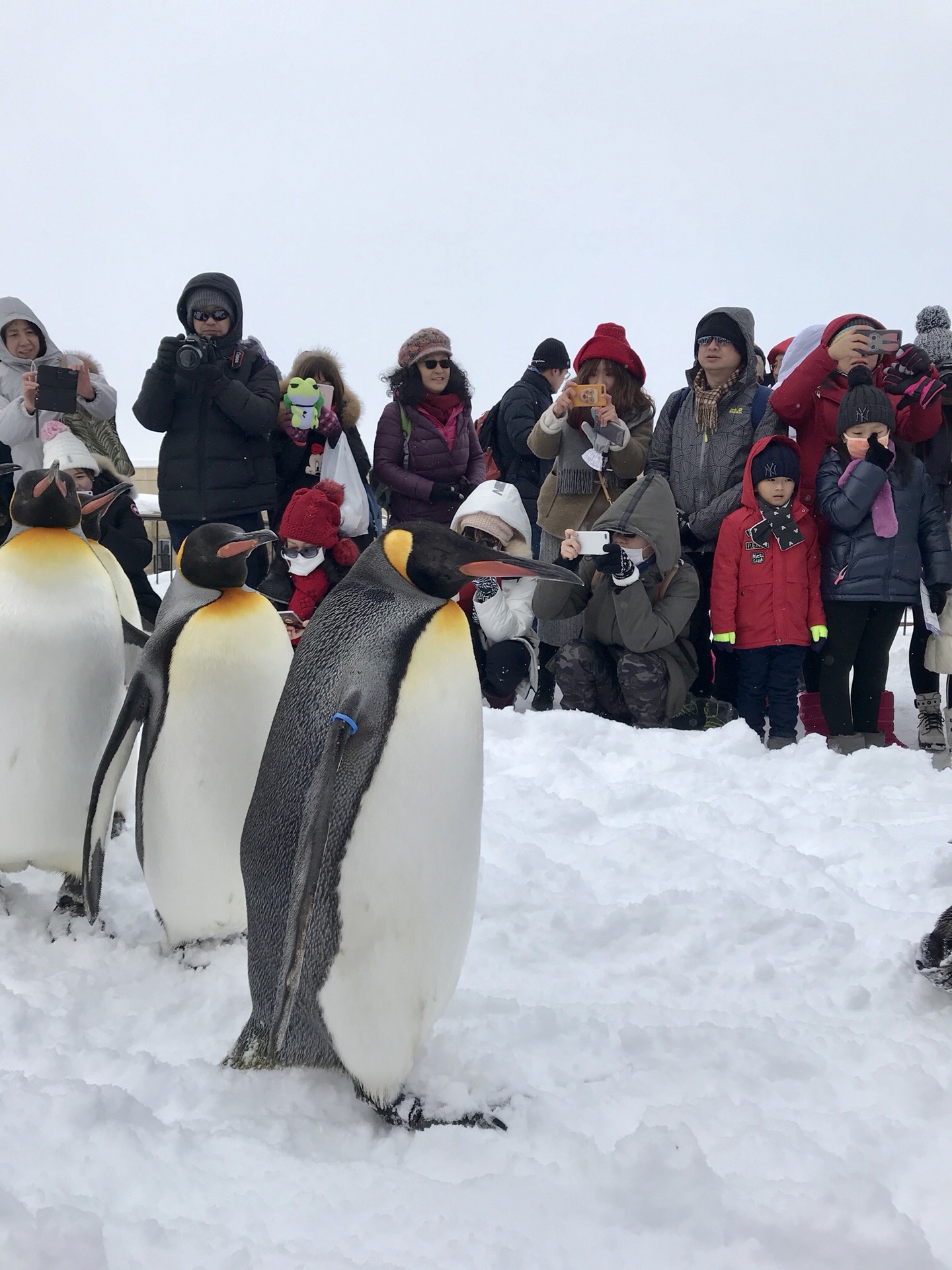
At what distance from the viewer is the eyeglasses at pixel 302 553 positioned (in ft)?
12.4

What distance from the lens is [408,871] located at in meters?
1.28

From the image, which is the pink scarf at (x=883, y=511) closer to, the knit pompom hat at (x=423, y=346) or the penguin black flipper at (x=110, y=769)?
the knit pompom hat at (x=423, y=346)

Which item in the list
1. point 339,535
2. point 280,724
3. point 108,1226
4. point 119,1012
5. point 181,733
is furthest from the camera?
point 339,535

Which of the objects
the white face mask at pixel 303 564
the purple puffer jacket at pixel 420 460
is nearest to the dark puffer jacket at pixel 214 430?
the white face mask at pixel 303 564

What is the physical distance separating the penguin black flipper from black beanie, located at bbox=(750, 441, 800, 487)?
2.35 metres

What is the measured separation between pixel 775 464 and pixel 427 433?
1.51 meters

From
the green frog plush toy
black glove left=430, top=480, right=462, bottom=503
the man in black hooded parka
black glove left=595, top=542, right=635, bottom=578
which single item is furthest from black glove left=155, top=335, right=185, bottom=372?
black glove left=595, top=542, right=635, bottom=578

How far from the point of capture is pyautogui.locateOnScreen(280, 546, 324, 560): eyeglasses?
3.79 metres

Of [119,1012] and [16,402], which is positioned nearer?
[119,1012]

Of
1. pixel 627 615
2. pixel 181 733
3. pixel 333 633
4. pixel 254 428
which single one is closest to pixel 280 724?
pixel 333 633

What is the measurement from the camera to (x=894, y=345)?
3.36 meters

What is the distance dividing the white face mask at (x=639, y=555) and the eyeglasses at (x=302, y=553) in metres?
1.27

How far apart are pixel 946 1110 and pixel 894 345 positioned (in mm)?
2823

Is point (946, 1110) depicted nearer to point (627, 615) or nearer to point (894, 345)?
point (627, 615)
